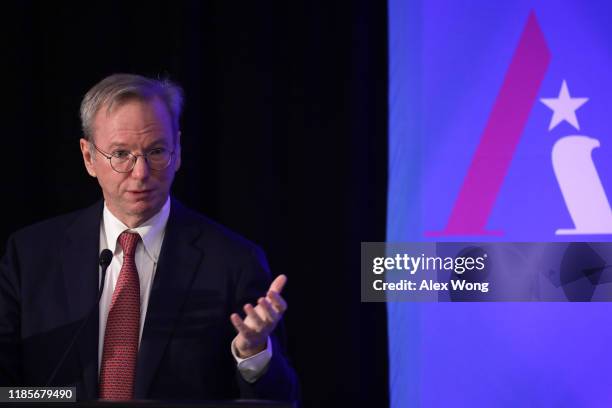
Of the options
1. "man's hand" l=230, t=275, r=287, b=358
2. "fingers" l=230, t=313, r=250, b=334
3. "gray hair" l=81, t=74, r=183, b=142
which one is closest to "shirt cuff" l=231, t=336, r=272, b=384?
"man's hand" l=230, t=275, r=287, b=358

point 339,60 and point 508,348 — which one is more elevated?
point 339,60

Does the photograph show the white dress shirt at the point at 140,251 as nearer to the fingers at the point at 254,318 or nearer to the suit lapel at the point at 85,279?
the suit lapel at the point at 85,279

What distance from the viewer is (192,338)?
2.18m

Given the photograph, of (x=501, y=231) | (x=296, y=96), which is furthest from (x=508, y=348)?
(x=296, y=96)

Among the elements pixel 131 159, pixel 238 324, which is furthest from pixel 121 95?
pixel 238 324

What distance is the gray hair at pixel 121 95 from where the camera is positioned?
7.43 feet

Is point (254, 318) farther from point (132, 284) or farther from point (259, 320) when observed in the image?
point (132, 284)

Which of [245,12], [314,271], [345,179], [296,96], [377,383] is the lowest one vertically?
[377,383]

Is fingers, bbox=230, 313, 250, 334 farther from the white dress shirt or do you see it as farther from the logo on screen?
the logo on screen

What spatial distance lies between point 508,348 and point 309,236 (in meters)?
0.87

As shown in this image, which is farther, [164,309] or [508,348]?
[508,348]

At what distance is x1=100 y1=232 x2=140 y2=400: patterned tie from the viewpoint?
212 cm

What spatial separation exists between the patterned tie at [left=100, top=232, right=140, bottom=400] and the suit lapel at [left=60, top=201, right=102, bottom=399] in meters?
0.03

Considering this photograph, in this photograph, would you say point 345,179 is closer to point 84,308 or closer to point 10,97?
point 84,308
